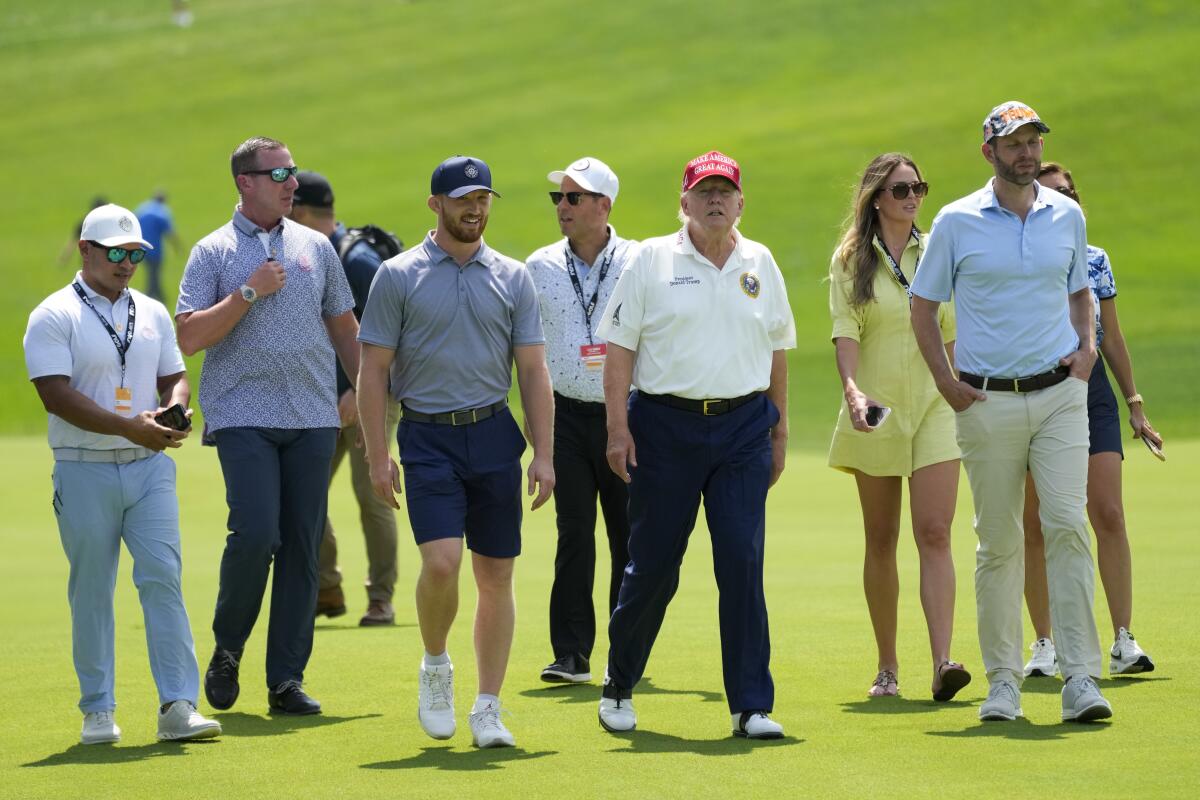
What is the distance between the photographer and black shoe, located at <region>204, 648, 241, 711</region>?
856 cm

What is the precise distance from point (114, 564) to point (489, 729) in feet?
5.64

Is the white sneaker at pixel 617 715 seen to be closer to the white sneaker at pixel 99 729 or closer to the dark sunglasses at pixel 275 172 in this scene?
the white sneaker at pixel 99 729

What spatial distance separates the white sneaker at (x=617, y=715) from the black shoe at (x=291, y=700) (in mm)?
1376

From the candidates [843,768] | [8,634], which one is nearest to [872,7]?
[8,634]

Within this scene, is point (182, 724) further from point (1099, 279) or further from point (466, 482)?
point (1099, 279)

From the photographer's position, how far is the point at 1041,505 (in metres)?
7.83

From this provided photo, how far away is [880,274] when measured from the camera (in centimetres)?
873

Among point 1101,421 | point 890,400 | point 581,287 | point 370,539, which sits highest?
point 581,287

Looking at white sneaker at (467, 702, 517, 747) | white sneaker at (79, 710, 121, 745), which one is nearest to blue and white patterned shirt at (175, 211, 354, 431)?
white sneaker at (79, 710, 121, 745)

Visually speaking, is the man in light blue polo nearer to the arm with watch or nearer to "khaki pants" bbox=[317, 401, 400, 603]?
the arm with watch

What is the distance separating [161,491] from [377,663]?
6.99 feet

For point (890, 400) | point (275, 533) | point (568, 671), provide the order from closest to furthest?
1. point (275, 533)
2. point (890, 400)
3. point (568, 671)

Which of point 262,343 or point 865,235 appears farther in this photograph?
point 865,235

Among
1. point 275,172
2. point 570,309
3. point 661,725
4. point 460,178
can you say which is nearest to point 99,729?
point 661,725
